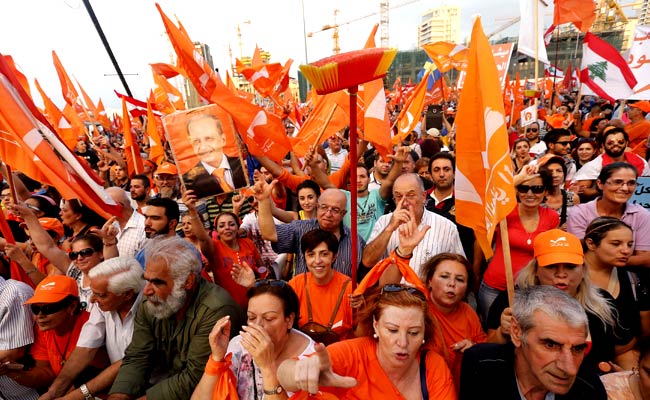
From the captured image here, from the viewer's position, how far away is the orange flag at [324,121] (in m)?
5.43

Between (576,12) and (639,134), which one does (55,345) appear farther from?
(576,12)

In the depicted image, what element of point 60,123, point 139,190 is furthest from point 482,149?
point 60,123

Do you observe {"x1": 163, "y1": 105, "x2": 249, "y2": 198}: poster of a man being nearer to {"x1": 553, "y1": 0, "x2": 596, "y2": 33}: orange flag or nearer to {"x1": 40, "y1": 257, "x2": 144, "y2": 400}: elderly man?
{"x1": 40, "y1": 257, "x2": 144, "y2": 400}: elderly man

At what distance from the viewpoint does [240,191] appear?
15.0ft

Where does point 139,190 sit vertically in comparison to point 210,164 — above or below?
below

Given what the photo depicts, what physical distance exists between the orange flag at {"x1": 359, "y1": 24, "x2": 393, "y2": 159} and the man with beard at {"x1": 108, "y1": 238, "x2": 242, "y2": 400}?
260 centimetres

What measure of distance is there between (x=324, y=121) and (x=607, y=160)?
367cm

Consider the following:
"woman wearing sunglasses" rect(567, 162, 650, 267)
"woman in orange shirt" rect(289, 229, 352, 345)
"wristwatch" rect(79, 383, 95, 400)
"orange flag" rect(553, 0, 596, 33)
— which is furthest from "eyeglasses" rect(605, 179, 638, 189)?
"orange flag" rect(553, 0, 596, 33)

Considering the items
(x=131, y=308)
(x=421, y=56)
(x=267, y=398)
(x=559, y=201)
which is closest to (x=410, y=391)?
(x=267, y=398)

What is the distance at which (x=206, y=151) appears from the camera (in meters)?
4.06

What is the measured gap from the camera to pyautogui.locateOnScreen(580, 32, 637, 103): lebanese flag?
571 cm

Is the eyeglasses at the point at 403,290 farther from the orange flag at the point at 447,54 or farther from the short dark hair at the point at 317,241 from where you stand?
the orange flag at the point at 447,54

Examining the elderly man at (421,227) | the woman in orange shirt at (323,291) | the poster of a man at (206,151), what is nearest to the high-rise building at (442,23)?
Result: the poster of a man at (206,151)

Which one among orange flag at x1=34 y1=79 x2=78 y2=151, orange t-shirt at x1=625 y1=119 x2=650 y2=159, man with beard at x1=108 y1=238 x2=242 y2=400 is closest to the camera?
man with beard at x1=108 y1=238 x2=242 y2=400
